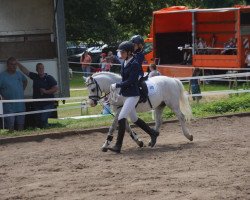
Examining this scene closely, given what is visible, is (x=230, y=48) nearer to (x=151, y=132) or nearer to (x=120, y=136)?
(x=151, y=132)

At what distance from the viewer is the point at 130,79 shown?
39.9ft

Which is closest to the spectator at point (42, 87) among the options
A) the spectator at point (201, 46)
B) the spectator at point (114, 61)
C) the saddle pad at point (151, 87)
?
the saddle pad at point (151, 87)

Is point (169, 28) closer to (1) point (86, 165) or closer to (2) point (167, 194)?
(1) point (86, 165)

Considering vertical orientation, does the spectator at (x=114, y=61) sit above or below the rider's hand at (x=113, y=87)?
below

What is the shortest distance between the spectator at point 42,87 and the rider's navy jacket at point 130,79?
4185mm

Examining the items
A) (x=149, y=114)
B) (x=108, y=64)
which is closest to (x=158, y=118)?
(x=149, y=114)

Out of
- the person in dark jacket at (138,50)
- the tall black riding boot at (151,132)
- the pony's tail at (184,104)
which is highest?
the person in dark jacket at (138,50)

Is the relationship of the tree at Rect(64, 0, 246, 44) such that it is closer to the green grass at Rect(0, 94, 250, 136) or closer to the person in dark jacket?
the green grass at Rect(0, 94, 250, 136)

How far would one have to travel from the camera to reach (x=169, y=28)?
3247 centimetres

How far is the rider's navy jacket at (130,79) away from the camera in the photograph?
12180 mm

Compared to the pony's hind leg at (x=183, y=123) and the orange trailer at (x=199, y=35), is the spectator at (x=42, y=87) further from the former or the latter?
the orange trailer at (x=199, y=35)

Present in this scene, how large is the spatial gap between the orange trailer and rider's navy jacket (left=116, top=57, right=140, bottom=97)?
16248 mm

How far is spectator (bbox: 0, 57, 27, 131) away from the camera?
15648mm

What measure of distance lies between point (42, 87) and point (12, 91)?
730 mm
